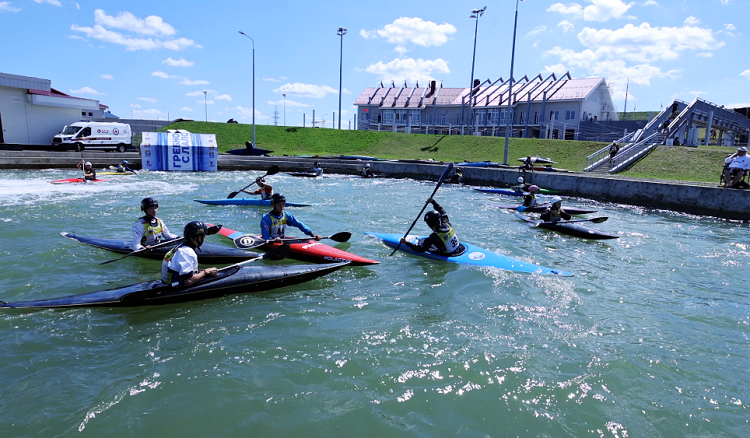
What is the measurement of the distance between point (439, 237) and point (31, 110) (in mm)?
33970

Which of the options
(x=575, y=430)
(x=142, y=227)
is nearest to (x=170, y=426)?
(x=575, y=430)

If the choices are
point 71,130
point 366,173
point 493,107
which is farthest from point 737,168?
point 71,130

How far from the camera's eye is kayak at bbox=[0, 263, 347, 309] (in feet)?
18.6

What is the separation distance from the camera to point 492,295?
6.90 meters

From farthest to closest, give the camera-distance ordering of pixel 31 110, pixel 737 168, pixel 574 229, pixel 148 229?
1. pixel 31 110
2. pixel 737 168
3. pixel 574 229
4. pixel 148 229

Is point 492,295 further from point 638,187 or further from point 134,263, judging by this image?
point 638,187

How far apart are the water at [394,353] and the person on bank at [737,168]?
701 centimetres

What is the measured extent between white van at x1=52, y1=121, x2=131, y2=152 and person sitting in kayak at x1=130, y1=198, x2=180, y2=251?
980 inches

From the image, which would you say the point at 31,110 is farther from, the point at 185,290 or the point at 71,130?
the point at 185,290

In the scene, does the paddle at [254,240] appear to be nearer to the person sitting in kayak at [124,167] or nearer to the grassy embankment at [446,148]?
the person sitting in kayak at [124,167]

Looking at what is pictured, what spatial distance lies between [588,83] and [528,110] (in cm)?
567

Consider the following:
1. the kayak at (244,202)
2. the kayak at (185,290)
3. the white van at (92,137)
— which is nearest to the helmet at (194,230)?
the kayak at (185,290)

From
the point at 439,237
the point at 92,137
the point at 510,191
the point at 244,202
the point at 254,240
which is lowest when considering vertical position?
the point at 254,240

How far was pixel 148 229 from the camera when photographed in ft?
24.1
